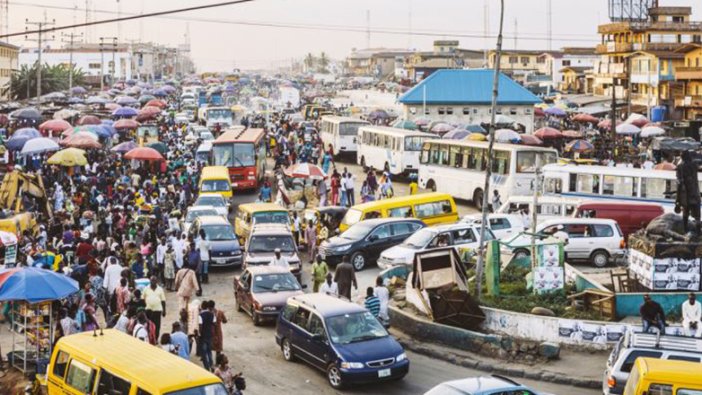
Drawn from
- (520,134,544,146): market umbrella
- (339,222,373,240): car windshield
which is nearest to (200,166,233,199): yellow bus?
(339,222,373,240): car windshield

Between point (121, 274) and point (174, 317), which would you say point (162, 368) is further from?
point (174, 317)

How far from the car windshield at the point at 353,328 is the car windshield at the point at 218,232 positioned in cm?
1061

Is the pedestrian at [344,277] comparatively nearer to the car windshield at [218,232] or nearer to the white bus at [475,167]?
the car windshield at [218,232]

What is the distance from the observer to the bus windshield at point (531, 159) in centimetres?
3394

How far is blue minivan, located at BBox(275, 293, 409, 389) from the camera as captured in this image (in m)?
15.4

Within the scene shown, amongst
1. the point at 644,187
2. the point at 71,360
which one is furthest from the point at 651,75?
the point at 71,360

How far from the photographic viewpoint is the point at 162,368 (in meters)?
11.7

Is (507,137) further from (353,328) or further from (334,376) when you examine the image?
(334,376)

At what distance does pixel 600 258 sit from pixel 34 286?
55.1ft

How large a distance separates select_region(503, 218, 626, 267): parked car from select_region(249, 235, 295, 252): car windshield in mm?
7368

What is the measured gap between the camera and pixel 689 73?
66312mm

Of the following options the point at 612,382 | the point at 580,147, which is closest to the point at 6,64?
the point at 580,147

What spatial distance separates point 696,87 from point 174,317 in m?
56.3

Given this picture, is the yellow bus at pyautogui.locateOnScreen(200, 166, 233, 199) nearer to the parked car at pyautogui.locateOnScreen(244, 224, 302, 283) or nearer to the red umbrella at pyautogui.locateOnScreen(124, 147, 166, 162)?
the red umbrella at pyautogui.locateOnScreen(124, 147, 166, 162)
